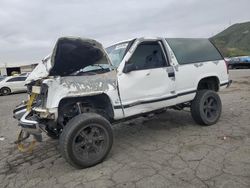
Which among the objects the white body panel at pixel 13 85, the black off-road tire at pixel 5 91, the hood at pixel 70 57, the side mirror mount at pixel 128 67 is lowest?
the black off-road tire at pixel 5 91

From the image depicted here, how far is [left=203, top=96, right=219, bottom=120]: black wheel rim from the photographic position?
607 centimetres

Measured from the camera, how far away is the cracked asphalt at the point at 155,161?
144 inches

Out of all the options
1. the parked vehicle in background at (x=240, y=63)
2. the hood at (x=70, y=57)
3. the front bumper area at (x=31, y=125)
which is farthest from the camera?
the parked vehicle in background at (x=240, y=63)

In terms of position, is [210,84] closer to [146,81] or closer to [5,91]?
[146,81]

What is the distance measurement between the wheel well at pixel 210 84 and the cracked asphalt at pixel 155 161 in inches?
32.0

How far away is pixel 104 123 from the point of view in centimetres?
435

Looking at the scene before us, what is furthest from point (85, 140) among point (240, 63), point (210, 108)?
point (240, 63)

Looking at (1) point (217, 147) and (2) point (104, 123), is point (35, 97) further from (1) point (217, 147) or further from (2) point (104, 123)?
(1) point (217, 147)

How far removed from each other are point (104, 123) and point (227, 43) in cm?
11484

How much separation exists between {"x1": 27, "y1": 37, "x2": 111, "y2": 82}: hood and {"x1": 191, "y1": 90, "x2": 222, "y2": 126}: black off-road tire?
2.24 m

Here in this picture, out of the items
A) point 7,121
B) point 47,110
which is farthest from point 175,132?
point 7,121

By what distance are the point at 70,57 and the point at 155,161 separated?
209 cm

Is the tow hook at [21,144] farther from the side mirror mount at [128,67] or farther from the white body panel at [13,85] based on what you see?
the white body panel at [13,85]

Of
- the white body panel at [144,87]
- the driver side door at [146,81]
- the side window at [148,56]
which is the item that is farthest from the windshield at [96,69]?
the side window at [148,56]
